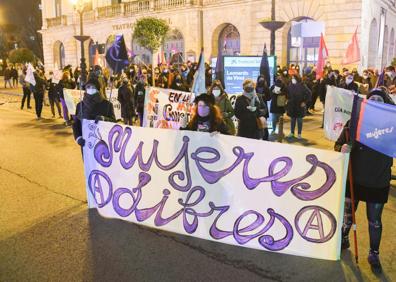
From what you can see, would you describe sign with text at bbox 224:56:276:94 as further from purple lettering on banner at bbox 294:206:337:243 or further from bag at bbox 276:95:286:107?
purple lettering on banner at bbox 294:206:337:243

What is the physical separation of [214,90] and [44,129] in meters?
7.10

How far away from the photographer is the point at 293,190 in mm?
4371

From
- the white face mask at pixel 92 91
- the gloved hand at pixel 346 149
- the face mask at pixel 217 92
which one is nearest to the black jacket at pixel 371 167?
the gloved hand at pixel 346 149

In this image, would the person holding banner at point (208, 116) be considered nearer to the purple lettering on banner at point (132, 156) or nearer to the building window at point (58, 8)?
the purple lettering on banner at point (132, 156)

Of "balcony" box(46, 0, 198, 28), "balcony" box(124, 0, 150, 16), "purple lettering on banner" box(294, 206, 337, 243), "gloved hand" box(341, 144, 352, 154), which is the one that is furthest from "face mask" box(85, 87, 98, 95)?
"balcony" box(124, 0, 150, 16)

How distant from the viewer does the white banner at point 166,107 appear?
9.87 metres

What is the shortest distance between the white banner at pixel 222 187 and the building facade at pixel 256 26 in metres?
16.3

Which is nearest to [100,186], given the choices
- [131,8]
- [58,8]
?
[131,8]

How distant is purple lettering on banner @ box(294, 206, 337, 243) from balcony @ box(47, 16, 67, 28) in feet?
139

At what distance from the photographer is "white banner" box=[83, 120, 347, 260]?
4.27 metres

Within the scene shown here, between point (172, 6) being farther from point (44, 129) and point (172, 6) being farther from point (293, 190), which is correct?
point (293, 190)

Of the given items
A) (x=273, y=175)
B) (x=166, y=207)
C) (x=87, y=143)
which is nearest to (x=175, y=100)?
(x=87, y=143)

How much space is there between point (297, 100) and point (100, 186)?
676 centimetres

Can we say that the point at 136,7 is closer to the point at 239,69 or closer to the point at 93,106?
the point at 239,69
